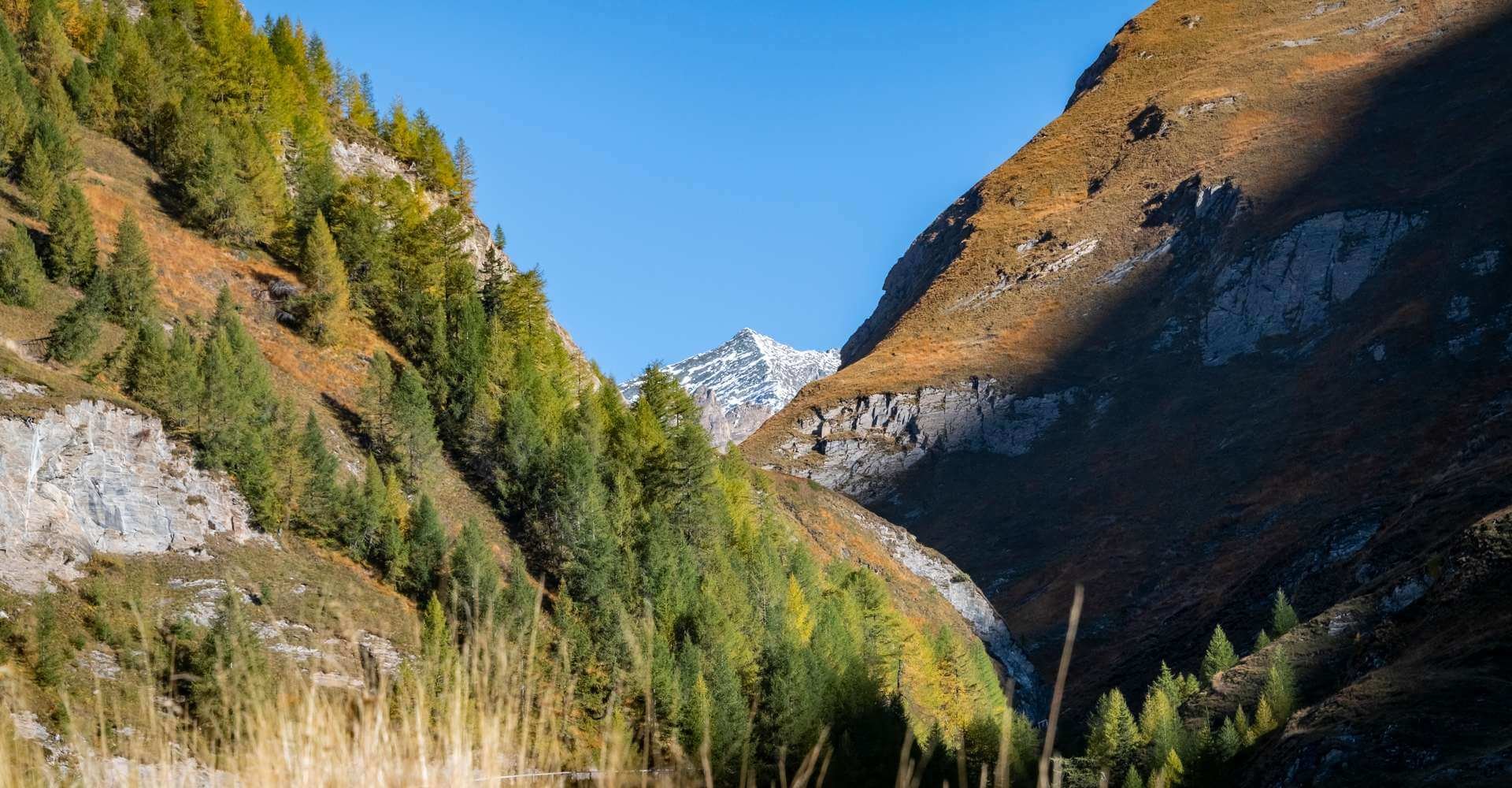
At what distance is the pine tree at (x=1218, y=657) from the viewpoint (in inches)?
1996

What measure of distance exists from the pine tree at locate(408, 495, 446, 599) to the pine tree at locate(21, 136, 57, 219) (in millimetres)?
16136

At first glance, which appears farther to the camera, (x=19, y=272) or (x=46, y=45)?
(x=46, y=45)

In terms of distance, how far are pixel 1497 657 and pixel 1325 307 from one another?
3252 inches

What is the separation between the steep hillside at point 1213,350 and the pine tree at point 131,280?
168 ft

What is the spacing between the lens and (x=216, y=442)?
31938 millimetres

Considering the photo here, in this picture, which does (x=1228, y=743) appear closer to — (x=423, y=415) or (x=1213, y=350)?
(x=423, y=415)

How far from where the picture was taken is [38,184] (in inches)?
1425

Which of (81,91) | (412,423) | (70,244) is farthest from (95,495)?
(81,91)

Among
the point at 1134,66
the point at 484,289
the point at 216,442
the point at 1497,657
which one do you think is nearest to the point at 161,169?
the point at 484,289

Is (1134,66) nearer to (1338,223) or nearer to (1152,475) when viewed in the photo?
(1338,223)

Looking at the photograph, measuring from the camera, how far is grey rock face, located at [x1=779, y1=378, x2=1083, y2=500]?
113 m

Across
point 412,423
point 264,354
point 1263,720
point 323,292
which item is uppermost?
point 323,292

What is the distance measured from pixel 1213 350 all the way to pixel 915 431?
31296 mm

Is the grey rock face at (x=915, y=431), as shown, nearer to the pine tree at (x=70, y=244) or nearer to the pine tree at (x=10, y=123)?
the pine tree at (x=10, y=123)
